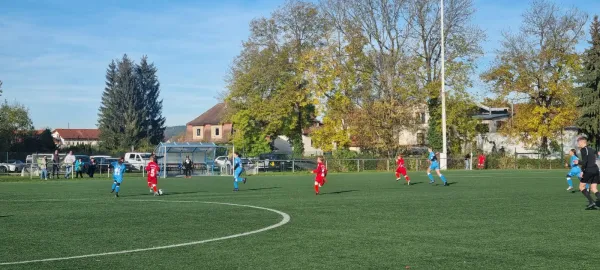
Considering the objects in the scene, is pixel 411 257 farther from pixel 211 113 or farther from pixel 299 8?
pixel 211 113

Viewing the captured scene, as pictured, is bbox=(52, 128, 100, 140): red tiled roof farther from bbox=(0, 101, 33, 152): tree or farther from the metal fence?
the metal fence

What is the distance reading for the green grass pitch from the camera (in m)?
9.55

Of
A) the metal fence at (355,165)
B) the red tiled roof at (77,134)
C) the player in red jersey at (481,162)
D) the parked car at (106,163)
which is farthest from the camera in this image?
the red tiled roof at (77,134)

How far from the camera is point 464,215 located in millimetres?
15930

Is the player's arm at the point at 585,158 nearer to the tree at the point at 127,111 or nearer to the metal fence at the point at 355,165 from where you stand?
the metal fence at the point at 355,165

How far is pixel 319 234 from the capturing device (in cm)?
1259

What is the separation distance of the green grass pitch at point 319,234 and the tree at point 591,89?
45.3m

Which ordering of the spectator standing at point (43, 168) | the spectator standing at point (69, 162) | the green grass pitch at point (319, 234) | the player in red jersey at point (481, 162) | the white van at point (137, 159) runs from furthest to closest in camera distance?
the white van at point (137, 159) → the player in red jersey at point (481, 162) → the spectator standing at point (69, 162) → the spectator standing at point (43, 168) → the green grass pitch at point (319, 234)

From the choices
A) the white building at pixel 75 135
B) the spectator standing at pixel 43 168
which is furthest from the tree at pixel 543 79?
the white building at pixel 75 135

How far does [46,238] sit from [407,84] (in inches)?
2119

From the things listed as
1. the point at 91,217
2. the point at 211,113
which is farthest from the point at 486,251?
the point at 211,113

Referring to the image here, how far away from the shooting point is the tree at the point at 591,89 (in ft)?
203

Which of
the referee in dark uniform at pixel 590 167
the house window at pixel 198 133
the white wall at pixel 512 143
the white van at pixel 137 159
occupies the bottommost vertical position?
the referee in dark uniform at pixel 590 167

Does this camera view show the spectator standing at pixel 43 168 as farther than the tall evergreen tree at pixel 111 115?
No
